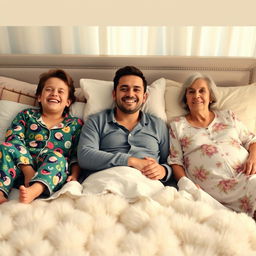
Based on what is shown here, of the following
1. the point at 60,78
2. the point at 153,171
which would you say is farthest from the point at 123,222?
the point at 60,78

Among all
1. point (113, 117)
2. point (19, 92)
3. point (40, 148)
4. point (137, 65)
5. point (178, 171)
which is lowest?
point (178, 171)

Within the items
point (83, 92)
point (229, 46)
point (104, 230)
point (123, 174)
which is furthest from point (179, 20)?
point (104, 230)

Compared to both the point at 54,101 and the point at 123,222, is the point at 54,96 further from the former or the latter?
the point at 123,222

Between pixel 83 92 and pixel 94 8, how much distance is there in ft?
1.76

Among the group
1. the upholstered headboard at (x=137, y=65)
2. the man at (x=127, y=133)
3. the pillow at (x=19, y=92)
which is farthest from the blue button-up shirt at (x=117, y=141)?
the upholstered headboard at (x=137, y=65)

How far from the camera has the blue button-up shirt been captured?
1.43 metres

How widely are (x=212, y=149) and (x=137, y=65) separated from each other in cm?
82

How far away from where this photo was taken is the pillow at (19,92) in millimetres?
1767

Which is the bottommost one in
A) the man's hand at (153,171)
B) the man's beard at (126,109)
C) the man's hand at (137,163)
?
the man's hand at (153,171)

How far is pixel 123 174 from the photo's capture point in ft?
4.26

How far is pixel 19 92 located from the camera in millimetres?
1795

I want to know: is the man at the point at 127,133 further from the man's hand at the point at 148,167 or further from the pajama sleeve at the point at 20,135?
the pajama sleeve at the point at 20,135

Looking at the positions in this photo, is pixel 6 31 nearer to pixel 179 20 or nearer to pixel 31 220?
pixel 179 20

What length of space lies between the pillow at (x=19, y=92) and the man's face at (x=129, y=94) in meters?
0.33
